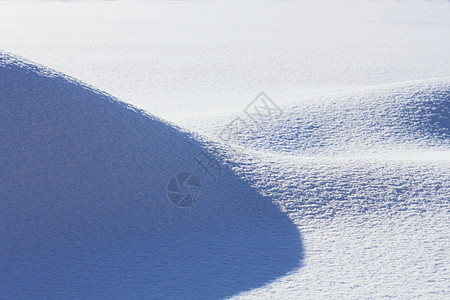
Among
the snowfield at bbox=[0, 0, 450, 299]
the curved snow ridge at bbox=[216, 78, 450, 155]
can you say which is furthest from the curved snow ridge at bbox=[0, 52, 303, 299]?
the curved snow ridge at bbox=[216, 78, 450, 155]

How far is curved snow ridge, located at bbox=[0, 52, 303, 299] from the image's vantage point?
1523mm

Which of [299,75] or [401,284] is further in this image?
[299,75]

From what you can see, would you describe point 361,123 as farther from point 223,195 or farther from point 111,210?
point 111,210

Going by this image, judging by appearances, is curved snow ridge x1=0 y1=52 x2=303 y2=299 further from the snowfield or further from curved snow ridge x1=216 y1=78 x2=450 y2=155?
curved snow ridge x1=216 y1=78 x2=450 y2=155

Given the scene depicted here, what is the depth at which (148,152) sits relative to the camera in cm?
199

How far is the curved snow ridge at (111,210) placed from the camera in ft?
5.00

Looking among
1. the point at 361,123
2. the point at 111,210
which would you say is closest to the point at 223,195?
the point at 111,210

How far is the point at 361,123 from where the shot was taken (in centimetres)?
270

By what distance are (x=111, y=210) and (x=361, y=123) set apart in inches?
59.1

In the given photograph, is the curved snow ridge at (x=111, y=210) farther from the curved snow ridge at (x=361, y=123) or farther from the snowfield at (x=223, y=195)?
the curved snow ridge at (x=361, y=123)

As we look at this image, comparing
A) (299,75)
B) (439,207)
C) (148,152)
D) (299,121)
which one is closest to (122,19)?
(299,75)

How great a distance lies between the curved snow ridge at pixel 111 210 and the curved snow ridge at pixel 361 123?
0.61 meters

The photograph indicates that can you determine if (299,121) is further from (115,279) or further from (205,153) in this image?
(115,279)

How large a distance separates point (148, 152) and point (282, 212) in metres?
0.58
